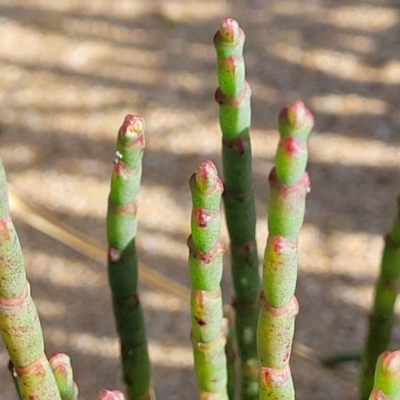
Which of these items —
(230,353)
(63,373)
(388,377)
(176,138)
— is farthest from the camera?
(176,138)

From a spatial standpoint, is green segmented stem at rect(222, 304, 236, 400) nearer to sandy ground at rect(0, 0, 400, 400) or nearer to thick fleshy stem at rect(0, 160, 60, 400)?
thick fleshy stem at rect(0, 160, 60, 400)

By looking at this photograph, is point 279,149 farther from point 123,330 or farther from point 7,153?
point 7,153

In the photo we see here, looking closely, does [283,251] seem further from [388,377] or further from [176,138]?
[176,138]

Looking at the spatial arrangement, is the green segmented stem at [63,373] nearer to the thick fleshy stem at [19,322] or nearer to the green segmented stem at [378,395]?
the thick fleshy stem at [19,322]

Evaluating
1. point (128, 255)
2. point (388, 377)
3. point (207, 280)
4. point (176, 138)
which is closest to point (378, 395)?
point (388, 377)

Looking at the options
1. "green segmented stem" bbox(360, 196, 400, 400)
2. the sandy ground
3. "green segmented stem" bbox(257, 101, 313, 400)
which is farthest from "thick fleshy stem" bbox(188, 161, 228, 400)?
the sandy ground

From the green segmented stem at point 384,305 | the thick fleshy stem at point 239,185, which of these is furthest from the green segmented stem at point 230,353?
the green segmented stem at point 384,305

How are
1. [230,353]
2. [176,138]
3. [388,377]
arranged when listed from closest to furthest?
1. [388,377]
2. [230,353]
3. [176,138]
